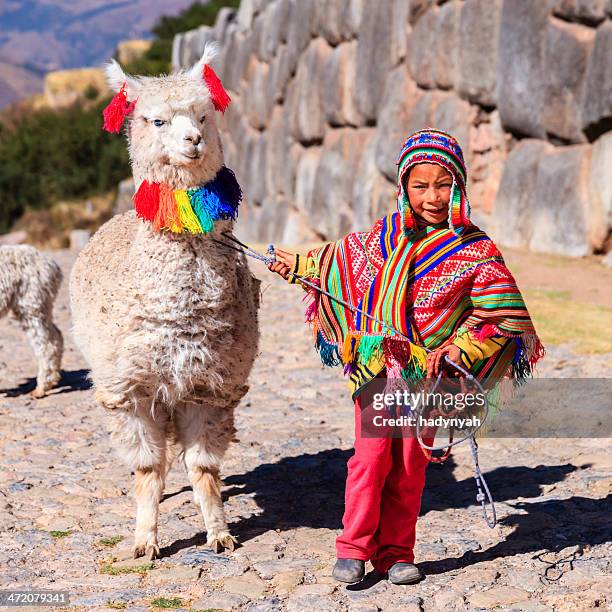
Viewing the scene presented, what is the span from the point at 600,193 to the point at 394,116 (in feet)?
16.3

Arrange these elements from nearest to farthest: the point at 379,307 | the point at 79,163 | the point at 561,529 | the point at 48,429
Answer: the point at 379,307, the point at 561,529, the point at 48,429, the point at 79,163

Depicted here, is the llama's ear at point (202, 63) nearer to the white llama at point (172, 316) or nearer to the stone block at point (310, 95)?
the white llama at point (172, 316)

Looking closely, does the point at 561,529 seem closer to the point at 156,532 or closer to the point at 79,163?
the point at 156,532

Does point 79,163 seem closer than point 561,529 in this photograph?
No

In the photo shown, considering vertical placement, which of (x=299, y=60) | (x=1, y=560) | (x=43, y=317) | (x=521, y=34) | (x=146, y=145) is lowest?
(x=1, y=560)

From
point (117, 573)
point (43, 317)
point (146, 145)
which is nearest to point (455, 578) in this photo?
point (117, 573)

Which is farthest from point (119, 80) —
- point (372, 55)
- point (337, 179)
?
point (337, 179)

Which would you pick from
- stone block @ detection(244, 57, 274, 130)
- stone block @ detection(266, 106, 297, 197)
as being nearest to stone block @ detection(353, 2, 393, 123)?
stone block @ detection(266, 106, 297, 197)

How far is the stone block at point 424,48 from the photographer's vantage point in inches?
522

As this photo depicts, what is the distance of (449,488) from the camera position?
4.57 m

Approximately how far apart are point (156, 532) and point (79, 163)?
28.9m

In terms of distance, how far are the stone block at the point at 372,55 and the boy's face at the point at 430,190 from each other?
477 inches

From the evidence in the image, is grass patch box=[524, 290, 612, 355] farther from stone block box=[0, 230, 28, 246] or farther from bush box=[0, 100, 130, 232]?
bush box=[0, 100, 130, 232]

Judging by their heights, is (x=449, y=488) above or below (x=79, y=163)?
below
